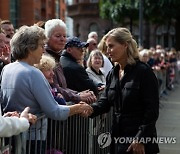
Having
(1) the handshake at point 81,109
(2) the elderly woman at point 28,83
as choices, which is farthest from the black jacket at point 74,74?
(2) the elderly woman at point 28,83

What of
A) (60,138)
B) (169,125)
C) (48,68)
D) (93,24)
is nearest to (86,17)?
(93,24)

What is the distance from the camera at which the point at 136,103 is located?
183 inches

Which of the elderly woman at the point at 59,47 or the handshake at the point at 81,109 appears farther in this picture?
the elderly woman at the point at 59,47

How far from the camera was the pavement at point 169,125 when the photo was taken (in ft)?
27.5

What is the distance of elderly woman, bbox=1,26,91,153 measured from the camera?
167 inches

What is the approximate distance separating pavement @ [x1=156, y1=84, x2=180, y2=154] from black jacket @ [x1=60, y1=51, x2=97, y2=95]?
4.51 feet

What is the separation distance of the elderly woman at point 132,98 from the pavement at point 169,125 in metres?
1.90

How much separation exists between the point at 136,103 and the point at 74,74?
60.2 inches

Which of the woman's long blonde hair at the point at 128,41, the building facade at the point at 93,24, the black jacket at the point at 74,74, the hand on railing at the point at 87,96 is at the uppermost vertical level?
the woman's long blonde hair at the point at 128,41

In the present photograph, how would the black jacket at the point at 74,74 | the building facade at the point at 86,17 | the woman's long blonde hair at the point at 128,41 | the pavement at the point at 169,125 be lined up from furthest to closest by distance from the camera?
the building facade at the point at 86,17 < the pavement at the point at 169,125 < the black jacket at the point at 74,74 < the woman's long blonde hair at the point at 128,41

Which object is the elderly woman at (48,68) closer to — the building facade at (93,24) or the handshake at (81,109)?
the handshake at (81,109)

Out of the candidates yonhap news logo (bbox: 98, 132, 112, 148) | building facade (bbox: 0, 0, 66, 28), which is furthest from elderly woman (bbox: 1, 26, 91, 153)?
building facade (bbox: 0, 0, 66, 28)

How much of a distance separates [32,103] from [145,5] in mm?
34977

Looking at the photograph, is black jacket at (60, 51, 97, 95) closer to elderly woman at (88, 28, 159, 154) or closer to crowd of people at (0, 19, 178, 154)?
crowd of people at (0, 19, 178, 154)
